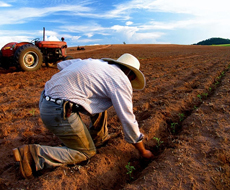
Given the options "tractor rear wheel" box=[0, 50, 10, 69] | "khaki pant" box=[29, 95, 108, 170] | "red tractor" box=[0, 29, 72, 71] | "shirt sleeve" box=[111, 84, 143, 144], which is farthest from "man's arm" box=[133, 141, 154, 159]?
"tractor rear wheel" box=[0, 50, 10, 69]

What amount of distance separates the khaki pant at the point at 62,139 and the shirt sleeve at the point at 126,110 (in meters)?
0.56

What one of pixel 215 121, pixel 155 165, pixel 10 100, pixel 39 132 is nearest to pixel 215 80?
pixel 215 121

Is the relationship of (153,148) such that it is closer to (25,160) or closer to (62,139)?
(62,139)

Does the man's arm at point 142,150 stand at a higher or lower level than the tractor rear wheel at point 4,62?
lower

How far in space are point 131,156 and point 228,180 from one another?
123 cm

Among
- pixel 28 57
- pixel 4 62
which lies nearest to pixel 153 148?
pixel 28 57

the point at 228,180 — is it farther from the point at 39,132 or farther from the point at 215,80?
the point at 215,80

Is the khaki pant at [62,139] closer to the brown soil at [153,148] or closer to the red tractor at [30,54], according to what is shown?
the brown soil at [153,148]

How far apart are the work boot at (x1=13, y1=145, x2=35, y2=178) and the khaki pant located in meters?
0.06

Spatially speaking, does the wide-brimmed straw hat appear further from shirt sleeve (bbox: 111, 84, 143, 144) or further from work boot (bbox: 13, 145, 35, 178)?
work boot (bbox: 13, 145, 35, 178)

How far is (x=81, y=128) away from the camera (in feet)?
8.13

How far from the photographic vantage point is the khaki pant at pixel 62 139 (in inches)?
91.1

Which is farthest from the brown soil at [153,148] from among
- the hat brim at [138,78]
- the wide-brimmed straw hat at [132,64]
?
the wide-brimmed straw hat at [132,64]

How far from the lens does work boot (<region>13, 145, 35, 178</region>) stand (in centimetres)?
221
